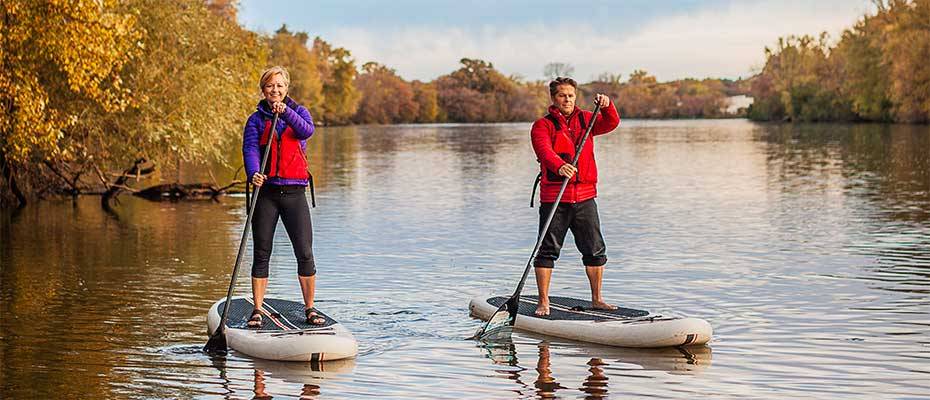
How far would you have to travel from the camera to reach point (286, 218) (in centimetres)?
1013

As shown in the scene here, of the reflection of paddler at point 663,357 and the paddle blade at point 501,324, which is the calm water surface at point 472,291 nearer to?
the reflection of paddler at point 663,357

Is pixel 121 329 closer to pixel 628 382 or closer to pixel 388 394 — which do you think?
pixel 388 394

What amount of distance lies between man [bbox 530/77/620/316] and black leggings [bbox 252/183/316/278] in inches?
75.8

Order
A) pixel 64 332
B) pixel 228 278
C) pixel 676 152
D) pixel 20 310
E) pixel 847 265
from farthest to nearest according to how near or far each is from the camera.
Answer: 1. pixel 676 152
2. pixel 847 265
3. pixel 228 278
4. pixel 20 310
5. pixel 64 332

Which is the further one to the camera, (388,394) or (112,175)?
(112,175)

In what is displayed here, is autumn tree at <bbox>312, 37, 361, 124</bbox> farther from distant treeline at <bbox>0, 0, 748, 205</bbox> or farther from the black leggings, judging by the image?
the black leggings

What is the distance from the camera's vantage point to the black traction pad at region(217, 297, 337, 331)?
1022cm

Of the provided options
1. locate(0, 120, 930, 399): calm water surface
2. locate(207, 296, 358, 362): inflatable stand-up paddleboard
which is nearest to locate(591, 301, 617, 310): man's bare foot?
locate(0, 120, 930, 399): calm water surface

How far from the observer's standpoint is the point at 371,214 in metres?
23.5

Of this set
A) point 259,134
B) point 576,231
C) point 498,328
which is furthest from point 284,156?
point 576,231

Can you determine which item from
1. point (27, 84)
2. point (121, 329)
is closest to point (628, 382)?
point (121, 329)

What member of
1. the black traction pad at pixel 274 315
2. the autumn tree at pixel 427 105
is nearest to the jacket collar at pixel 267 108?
the black traction pad at pixel 274 315

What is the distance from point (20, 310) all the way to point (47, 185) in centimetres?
1406

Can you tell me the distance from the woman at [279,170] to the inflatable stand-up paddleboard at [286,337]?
165 mm
